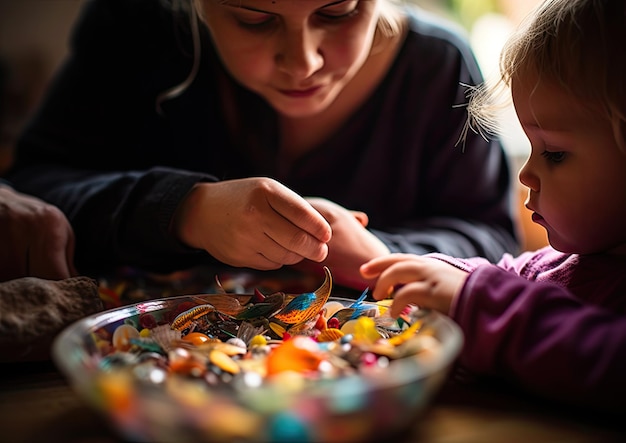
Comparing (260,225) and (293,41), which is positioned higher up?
(293,41)

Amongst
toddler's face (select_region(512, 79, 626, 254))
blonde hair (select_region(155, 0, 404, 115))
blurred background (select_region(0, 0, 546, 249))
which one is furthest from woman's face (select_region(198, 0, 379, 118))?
blurred background (select_region(0, 0, 546, 249))

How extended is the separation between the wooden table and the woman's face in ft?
1.43

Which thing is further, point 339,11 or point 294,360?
point 339,11

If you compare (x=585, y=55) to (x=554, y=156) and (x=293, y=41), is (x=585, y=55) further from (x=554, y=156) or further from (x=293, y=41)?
(x=293, y=41)

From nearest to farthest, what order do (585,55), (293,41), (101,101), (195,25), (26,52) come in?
(585,55)
(293,41)
(195,25)
(101,101)
(26,52)

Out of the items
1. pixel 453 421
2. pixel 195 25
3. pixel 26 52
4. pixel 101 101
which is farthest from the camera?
pixel 26 52

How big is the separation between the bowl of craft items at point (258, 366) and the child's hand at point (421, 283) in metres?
0.02

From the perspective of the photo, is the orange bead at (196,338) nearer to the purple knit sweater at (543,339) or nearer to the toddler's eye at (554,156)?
the purple knit sweater at (543,339)

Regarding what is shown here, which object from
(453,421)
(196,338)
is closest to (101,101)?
(196,338)

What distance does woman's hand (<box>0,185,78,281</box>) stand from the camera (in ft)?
2.54

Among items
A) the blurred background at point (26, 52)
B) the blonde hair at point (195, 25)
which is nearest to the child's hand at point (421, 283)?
the blonde hair at point (195, 25)

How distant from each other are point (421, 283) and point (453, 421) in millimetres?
127

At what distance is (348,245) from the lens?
79 centimetres

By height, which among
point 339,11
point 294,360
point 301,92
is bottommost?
point 294,360
